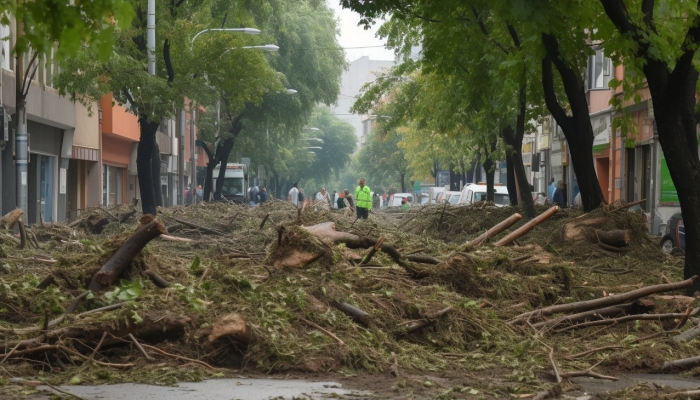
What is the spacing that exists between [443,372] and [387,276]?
9.68 feet

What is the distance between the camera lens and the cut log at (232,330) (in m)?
9.51

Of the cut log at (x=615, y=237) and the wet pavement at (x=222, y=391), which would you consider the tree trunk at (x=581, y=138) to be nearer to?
the cut log at (x=615, y=237)

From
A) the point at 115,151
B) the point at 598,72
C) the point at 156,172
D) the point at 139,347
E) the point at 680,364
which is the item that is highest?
the point at 598,72

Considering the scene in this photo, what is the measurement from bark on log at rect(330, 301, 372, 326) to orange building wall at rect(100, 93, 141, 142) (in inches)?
1337

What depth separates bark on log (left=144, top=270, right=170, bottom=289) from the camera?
10.7 meters

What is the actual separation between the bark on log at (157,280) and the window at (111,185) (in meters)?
37.3

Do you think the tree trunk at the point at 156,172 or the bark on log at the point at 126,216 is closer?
the bark on log at the point at 126,216

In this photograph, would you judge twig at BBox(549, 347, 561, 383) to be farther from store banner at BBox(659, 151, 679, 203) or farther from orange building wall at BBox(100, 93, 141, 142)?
orange building wall at BBox(100, 93, 141, 142)

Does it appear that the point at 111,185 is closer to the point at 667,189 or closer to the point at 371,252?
the point at 667,189

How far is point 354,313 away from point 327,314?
32 cm

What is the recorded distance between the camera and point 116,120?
4678 cm

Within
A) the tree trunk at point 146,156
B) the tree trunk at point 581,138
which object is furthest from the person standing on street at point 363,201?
the tree trunk at point 581,138

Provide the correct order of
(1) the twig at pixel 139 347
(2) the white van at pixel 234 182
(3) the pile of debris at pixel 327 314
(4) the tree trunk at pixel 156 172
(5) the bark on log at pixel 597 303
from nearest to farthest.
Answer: (1) the twig at pixel 139 347 < (3) the pile of debris at pixel 327 314 < (5) the bark on log at pixel 597 303 < (4) the tree trunk at pixel 156 172 < (2) the white van at pixel 234 182

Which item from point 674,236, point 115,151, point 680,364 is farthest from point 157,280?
point 115,151
